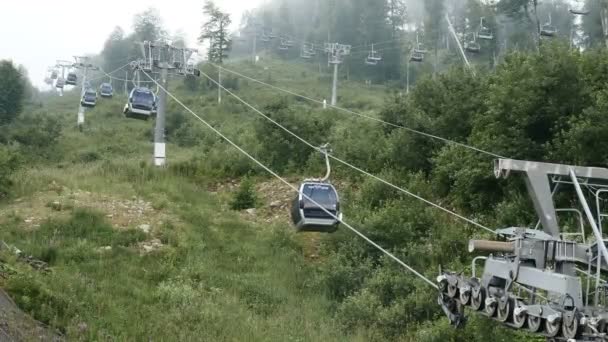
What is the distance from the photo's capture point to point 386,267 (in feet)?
53.6

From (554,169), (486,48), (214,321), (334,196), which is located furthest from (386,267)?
(486,48)

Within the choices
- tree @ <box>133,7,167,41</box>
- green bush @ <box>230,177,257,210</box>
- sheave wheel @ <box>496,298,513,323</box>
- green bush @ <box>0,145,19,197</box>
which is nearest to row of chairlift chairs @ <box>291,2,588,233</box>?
sheave wheel @ <box>496,298,513,323</box>

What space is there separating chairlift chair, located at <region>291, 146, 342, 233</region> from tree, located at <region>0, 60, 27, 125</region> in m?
41.5

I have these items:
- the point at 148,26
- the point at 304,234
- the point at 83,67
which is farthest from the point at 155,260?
the point at 148,26

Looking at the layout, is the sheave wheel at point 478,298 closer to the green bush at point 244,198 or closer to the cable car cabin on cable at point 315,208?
the cable car cabin on cable at point 315,208

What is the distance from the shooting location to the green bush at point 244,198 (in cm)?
2264

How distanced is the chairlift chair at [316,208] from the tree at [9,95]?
136 ft

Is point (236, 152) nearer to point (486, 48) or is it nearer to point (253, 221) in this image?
point (253, 221)

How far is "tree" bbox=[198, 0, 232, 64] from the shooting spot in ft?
252

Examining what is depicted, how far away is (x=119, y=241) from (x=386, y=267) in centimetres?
726

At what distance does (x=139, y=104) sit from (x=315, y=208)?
11705 mm

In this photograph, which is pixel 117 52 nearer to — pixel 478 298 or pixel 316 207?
pixel 316 207

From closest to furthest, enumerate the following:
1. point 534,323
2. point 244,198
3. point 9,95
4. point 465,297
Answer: point 534,323, point 465,297, point 244,198, point 9,95

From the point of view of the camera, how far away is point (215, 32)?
77250 mm
